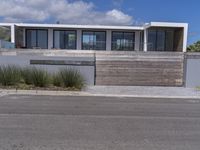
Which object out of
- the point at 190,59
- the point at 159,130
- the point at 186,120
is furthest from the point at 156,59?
the point at 159,130

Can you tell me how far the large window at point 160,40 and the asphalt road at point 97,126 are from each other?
2315cm

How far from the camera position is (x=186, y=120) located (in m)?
9.22

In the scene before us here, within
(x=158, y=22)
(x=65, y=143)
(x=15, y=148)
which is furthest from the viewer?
(x=158, y=22)

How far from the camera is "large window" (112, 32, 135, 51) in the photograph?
35375 millimetres

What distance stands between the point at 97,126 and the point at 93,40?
27724 mm

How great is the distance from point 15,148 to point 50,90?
387 inches

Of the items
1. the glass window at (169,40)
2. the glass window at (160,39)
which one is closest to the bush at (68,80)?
the glass window at (160,39)

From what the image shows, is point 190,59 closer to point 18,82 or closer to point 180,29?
point 18,82

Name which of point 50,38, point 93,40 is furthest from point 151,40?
point 50,38

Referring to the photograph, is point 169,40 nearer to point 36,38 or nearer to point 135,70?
point 36,38

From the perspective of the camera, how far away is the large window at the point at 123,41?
3538cm

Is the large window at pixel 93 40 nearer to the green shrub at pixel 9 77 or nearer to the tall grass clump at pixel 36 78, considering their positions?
the tall grass clump at pixel 36 78

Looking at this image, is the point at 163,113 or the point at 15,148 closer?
the point at 15,148

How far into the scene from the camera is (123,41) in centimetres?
3553
